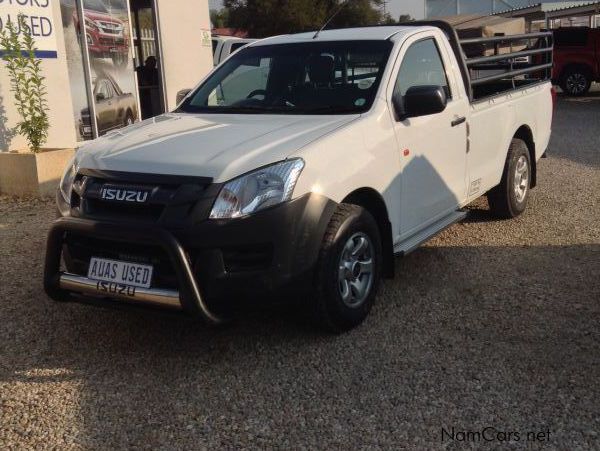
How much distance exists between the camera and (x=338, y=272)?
3953 mm

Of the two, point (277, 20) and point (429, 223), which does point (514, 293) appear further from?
point (277, 20)

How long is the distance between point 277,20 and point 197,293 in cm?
3848

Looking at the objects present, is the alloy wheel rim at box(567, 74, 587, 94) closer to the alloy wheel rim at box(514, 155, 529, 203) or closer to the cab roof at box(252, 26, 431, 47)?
the alloy wheel rim at box(514, 155, 529, 203)

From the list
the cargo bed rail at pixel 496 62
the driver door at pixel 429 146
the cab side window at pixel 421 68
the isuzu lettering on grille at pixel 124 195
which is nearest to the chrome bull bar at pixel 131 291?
the isuzu lettering on grille at pixel 124 195

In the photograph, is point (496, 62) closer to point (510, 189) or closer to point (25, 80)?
point (510, 189)

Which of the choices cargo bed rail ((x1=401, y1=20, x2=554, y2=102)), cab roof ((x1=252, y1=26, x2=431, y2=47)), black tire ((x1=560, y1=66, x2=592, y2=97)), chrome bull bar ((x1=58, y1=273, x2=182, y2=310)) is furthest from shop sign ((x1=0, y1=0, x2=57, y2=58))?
black tire ((x1=560, y1=66, x2=592, y2=97))

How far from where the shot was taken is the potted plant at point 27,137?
8031 mm

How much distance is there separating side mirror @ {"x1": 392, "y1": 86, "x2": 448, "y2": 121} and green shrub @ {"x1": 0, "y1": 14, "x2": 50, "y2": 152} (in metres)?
5.17

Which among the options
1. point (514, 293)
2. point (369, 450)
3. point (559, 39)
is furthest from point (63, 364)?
point (559, 39)

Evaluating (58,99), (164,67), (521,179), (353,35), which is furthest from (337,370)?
(164,67)

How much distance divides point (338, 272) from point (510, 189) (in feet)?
10.2

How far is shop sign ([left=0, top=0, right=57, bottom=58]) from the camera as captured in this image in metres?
8.33

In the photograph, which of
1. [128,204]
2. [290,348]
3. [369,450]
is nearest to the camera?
[369,450]

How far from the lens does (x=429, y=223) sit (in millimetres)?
5016
